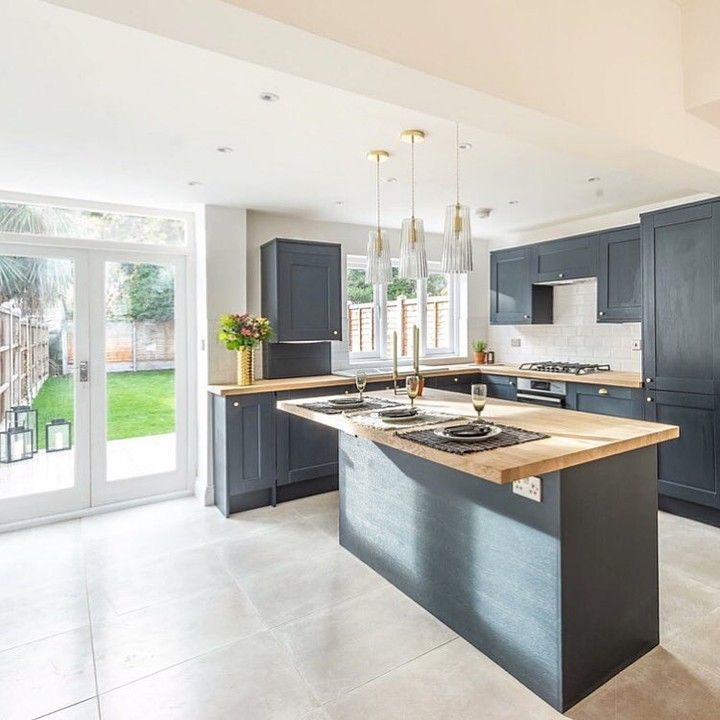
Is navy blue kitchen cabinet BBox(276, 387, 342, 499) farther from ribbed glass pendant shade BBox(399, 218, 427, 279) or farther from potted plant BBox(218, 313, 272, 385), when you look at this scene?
ribbed glass pendant shade BBox(399, 218, 427, 279)

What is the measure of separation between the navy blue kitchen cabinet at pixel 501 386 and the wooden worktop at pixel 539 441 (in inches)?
86.2

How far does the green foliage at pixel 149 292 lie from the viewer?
413 centimetres

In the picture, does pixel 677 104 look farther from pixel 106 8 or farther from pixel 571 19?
pixel 106 8

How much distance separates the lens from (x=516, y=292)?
17.4 ft

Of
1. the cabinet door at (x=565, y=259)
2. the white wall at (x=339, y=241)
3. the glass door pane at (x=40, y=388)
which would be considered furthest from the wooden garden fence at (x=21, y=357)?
the cabinet door at (x=565, y=259)

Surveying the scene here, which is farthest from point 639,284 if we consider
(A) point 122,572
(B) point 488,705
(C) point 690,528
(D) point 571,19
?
(A) point 122,572

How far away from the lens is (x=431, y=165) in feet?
10.6

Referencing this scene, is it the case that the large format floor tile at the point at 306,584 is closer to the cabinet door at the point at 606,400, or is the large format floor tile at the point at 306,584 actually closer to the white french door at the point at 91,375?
the white french door at the point at 91,375

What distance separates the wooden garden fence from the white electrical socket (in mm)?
3591

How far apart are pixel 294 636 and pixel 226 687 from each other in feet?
1.29

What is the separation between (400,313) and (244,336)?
207cm

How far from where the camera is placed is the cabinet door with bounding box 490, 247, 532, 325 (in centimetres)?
516

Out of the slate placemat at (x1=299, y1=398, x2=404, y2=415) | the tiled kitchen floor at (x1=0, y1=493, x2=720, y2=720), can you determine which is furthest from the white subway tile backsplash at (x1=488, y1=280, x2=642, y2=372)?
the slate placemat at (x1=299, y1=398, x2=404, y2=415)

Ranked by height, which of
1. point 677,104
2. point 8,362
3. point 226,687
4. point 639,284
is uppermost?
point 677,104
